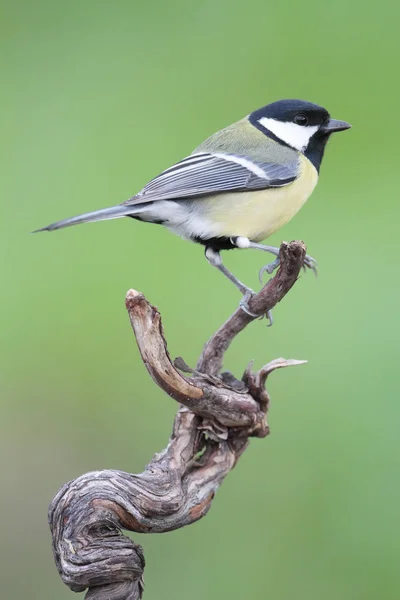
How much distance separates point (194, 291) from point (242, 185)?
44.2 inches

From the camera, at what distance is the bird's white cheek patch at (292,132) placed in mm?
2340

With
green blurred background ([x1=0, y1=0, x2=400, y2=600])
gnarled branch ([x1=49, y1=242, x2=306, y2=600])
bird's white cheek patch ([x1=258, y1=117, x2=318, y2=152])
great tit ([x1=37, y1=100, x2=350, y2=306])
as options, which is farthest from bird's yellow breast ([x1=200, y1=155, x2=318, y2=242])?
green blurred background ([x1=0, y1=0, x2=400, y2=600])

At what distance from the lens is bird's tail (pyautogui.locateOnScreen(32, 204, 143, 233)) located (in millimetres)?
1930

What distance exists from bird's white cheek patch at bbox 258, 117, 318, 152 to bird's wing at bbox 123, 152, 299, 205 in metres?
0.09

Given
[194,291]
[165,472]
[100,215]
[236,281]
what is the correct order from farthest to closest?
[194,291] → [236,281] → [100,215] → [165,472]

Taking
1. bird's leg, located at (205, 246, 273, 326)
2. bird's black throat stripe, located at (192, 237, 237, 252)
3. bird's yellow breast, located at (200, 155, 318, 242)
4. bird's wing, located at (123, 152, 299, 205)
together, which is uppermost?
bird's wing, located at (123, 152, 299, 205)

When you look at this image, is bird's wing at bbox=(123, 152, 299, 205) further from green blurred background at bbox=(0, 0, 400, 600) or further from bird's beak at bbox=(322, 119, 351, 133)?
green blurred background at bbox=(0, 0, 400, 600)

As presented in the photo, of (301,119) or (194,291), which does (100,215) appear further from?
(194,291)

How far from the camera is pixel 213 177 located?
2.23 m

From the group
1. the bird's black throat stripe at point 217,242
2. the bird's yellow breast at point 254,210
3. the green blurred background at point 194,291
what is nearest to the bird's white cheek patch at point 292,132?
the bird's yellow breast at point 254,210

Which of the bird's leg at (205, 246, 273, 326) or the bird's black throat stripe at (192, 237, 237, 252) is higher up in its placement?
the bird's black throat stripe at (192, 237, 237, 252)

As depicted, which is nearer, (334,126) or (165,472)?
(165,472)

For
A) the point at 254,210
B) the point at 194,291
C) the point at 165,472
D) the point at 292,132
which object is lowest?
the point at 165,472

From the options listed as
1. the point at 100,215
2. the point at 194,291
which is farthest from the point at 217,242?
the point at 194,291
